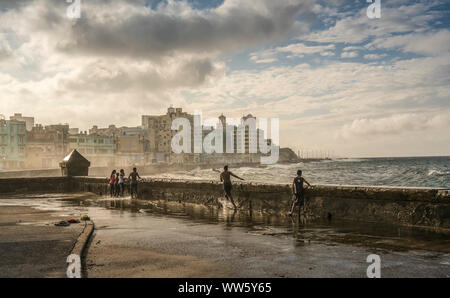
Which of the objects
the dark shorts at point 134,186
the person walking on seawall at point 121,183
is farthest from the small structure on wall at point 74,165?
the dark shorts at point 134,186

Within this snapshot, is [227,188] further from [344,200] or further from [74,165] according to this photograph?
[74,165]

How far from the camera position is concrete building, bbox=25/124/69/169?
85500 millimetres

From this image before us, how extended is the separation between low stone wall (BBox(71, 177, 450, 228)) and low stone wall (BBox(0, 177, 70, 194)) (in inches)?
438

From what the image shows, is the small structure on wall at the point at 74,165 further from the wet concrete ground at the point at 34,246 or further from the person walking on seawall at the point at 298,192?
the person walking on seawall at the point at 298,192

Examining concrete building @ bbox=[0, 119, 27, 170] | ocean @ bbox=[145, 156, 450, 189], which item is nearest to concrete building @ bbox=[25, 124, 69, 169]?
concrete building @ bbox=[0, 119, 27, 170]

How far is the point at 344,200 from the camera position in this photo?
10.2 m

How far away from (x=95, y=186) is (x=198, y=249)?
1582 centimetres

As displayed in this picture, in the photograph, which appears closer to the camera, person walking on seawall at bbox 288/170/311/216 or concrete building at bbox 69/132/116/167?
person walking on seawall at bbox 288/170/311/216

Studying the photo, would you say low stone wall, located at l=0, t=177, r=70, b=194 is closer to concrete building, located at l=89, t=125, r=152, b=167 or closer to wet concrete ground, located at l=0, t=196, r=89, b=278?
wet concrete ground, located at l=0, t=196, r=89, b=278

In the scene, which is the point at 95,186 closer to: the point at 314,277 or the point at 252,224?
the point at 252,224

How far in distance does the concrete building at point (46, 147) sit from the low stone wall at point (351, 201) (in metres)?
81.4

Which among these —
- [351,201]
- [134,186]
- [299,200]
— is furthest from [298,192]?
[134,186]

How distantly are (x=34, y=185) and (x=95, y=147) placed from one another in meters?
78.3
